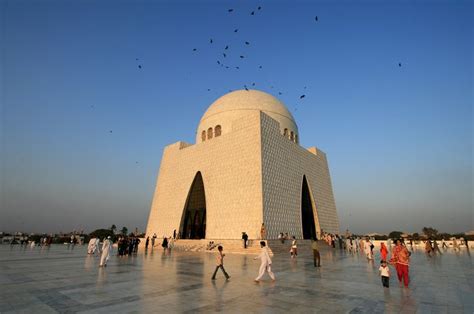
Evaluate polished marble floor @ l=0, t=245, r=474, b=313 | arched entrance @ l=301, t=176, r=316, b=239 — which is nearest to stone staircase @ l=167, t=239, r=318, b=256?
arched entrance @ l=301, t=176, r=316, b=239

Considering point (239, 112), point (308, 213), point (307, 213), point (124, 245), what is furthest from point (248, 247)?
point (239, 112)

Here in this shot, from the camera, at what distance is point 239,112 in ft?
81.1

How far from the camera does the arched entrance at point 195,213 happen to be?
23422 mm

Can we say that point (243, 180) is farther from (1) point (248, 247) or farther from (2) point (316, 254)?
(2) point (316, 254)

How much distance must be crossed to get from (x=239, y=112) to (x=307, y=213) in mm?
10050

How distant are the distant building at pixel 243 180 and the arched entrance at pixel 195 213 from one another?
8 cm

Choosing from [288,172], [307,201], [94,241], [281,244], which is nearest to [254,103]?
[288,172]

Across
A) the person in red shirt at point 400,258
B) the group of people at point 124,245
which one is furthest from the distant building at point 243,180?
the person in red shirt at point 400,258

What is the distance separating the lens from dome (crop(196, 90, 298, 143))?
81.6 feet

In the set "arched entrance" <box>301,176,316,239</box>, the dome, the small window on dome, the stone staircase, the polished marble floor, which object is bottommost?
the polished marble floor

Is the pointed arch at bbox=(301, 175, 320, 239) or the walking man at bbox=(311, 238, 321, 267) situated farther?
the pointed arch at bbox=(301, 175, 320, 239)

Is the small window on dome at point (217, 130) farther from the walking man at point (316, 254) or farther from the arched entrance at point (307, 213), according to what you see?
the walking man at point (316, 254)

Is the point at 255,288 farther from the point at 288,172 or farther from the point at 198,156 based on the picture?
the point at 198,156

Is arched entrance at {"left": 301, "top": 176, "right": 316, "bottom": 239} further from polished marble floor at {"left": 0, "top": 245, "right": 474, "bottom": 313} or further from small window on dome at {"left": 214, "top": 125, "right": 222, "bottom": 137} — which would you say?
polished marble floor at {"left": 0, "top": 245, "right": 474, "bottom": 313}
